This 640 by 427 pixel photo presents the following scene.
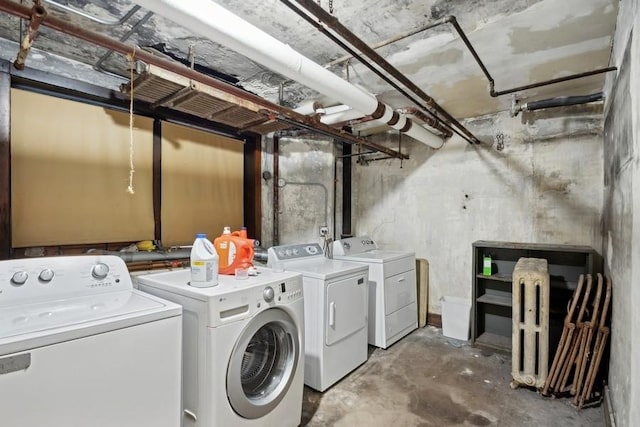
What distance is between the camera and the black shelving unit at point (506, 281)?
114 inches

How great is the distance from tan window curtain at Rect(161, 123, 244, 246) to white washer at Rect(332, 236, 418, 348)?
1180 millimetres

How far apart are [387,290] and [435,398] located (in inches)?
38.6

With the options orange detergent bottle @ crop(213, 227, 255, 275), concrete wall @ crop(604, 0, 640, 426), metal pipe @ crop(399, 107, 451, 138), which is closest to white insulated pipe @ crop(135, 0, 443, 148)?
metal pipe @ crop(399, 107, 451, 138)

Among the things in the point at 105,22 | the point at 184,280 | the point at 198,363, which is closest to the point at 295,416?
the point at 198,363

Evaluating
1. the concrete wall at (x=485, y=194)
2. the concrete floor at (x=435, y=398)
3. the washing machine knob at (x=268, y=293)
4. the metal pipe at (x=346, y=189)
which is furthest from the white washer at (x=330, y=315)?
the metal pipe at (x=346, y=189)

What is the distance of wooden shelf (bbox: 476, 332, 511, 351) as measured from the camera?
3031 mm

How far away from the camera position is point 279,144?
144 inches

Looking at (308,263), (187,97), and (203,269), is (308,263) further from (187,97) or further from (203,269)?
(187,97)

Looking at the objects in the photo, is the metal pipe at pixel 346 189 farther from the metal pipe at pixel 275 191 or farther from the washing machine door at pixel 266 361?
the washing machine door at pixel 266 361

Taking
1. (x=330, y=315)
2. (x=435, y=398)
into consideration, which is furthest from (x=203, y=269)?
(x=435, y=398)

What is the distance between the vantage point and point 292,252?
2.69m

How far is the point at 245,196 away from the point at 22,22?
2086 millimetres

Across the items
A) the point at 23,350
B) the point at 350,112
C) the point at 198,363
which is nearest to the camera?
the point at 23,350

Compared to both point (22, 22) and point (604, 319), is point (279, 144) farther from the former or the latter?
point (604, 319)
